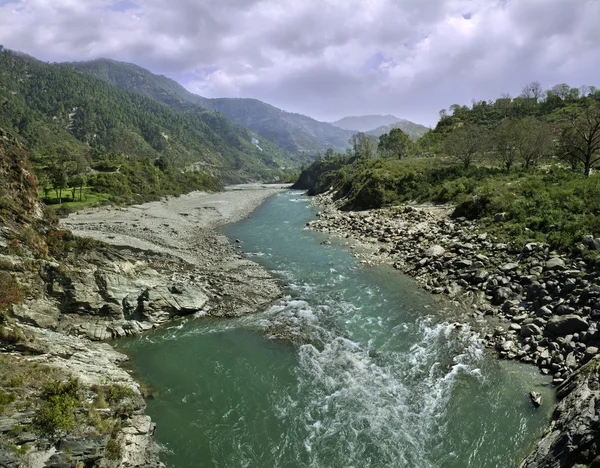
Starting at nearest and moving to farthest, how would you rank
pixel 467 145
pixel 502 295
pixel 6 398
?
pixel 6 398 → pixel 502 295 → pixel 467 145

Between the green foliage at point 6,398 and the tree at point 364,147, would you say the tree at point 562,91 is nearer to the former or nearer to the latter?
the tree at point 364,147

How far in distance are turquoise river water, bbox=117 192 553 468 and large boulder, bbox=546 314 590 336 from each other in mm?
2953

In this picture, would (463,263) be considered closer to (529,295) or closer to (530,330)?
(529,295)

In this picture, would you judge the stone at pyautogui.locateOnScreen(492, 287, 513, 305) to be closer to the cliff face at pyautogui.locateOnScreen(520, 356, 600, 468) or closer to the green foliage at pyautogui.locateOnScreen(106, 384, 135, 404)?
the cliff face at pyautogui.locateOnScreen(520, 356, 600, 468)

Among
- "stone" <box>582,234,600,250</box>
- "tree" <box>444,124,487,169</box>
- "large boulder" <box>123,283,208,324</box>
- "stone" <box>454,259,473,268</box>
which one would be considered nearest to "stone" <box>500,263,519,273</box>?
"stone" <box>454,259,473,268</box>

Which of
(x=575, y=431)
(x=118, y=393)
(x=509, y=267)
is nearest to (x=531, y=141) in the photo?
(x=509, y=267)

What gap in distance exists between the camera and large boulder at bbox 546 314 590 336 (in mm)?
15961

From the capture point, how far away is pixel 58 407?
10.6 m

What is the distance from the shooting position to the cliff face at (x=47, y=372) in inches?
383

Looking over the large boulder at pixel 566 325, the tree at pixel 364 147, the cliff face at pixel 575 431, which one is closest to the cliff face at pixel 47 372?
the cliff face at pixel 575 431

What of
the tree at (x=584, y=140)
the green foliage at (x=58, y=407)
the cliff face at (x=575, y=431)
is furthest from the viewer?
the tree at (x=584, y=140)

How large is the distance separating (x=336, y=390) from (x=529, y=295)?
14.7 meters

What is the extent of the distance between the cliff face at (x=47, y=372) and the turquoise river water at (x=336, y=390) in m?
1.37

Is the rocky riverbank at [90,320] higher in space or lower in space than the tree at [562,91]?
lower
